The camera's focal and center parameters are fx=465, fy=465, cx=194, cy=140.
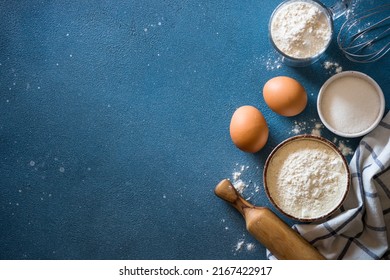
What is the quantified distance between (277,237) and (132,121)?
1.60 ft

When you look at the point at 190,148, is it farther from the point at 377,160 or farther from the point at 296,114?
the point at 377,160

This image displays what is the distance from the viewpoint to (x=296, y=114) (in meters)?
1.14

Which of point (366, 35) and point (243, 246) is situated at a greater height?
point (366, 35)

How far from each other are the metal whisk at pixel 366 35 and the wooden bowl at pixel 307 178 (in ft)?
0.88

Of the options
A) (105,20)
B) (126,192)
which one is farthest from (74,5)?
(126,192)

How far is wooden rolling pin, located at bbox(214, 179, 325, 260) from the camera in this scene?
3.47ft

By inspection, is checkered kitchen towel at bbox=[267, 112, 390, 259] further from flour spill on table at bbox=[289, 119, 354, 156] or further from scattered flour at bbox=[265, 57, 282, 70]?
scattered flour at bbox=[265, 57, 282, 70]

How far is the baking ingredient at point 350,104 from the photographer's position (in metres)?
1.11

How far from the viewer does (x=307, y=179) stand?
1058mm

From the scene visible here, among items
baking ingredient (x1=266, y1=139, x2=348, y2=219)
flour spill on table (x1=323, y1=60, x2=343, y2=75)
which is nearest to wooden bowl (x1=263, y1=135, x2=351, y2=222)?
baking ingredient (x1=266, y1=139, x2=348, y2=219)

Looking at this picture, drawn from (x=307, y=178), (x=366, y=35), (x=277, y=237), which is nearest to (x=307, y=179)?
(x=307, y=178)

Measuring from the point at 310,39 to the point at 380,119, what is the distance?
250 millimetres

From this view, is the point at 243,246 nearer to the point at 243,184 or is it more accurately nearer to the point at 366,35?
the point at 243,184

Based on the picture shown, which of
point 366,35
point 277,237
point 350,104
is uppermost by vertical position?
point 366,35
